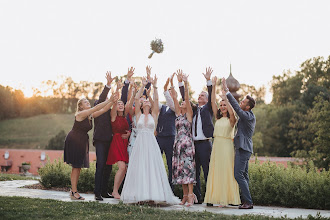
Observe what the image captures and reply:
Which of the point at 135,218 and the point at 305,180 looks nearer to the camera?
the point at 135,218

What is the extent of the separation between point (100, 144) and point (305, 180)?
4.34 meters

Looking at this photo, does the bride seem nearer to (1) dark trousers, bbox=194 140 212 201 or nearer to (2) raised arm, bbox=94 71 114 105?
(1) dark trousers, bbox=194 140 212 201

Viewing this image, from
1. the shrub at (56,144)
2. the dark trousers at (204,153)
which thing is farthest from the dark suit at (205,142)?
the shrub at (56,144)

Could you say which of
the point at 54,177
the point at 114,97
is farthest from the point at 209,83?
the point at 54,177

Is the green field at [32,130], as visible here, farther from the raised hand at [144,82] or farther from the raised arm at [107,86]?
the raised hand at [144,82]

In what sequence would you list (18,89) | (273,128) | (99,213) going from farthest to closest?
1. (18,89)
2. (273,128)
3. (99,213)

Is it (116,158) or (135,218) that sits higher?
(116,158)

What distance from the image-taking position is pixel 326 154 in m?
20.5

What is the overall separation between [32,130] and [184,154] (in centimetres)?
6875

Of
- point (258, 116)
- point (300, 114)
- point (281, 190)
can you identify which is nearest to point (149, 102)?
point (281, 190)

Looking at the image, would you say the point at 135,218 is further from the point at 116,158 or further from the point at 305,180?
the point at 305,180

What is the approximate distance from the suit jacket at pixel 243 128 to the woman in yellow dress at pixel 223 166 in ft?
0.76

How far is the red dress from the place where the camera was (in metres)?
8.42

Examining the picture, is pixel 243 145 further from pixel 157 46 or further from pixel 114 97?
pixel 157 46
